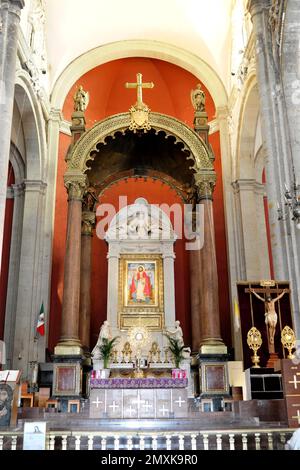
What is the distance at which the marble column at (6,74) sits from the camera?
8750 millimetres

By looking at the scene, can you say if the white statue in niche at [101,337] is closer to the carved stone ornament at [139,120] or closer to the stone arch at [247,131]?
the carved stone ornament at [139,120]

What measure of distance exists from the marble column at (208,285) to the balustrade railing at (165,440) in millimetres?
4922

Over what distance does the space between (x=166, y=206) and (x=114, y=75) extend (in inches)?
182

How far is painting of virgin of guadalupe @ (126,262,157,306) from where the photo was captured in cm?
1237

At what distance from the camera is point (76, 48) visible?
49.6ft

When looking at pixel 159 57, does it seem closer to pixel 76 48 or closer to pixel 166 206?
pixel 76 48

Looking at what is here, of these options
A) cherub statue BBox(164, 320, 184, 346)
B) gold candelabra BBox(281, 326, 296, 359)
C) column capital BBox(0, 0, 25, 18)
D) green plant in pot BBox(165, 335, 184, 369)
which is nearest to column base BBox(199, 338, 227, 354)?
green plant in pot BBox(165, 335, 184, 369)

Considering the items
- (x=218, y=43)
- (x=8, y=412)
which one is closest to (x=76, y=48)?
(x=218, y=43)

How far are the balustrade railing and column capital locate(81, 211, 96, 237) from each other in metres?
7.72

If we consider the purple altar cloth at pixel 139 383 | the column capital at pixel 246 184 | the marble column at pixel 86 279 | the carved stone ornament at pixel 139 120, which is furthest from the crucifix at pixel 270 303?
the column capital at pixel 246 184

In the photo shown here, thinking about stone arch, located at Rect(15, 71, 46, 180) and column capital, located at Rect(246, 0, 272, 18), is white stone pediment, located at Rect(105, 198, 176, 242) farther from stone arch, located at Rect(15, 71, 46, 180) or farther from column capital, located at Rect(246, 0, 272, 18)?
column capital, located at Rect(246, 0, 272, 18)

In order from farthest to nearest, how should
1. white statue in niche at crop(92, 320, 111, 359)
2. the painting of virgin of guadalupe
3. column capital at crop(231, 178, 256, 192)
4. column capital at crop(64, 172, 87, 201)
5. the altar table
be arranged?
column capital at crop(231, 178, 256, 192) < the painting of virgin of guadalupe < column capital at crop(64, 172, 87, 201) < white statue in niche at crop(92, 320, 111, 359) < the altar table

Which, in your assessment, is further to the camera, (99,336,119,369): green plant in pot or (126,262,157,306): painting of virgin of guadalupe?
(126,262,157,306): painting of virgin of guadalupe

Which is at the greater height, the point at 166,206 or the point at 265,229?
the point at 166,206
